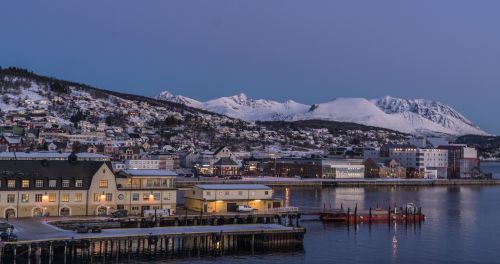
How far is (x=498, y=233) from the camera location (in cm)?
5394

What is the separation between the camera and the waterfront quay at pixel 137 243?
35.6 meters

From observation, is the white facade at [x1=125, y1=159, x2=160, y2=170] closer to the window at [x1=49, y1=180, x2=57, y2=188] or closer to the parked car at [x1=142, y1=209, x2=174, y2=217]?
the parked car at [x1=142, y1=209, x2=174, y2=217]

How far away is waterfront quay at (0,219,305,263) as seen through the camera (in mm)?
35562

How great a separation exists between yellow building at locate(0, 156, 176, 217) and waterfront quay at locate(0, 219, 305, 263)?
2.39 metres

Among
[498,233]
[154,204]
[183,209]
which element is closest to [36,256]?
[154,204]

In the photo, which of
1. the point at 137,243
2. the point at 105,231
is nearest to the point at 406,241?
the point at 137,243

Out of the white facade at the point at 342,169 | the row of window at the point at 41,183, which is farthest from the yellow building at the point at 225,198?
the white facade at the point at 342,169

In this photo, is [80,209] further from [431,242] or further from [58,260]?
[431,242]

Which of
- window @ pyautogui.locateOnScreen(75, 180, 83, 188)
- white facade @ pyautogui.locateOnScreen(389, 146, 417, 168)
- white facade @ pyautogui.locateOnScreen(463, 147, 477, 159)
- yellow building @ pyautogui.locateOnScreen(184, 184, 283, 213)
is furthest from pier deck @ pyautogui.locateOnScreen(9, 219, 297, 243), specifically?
white facade @ pyautogui.locateOnScreen(463, 147, 477, 159)

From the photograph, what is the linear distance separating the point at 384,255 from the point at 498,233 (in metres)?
15.9

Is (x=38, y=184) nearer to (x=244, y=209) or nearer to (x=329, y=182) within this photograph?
(x=244, y=209)

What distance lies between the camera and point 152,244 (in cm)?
4116

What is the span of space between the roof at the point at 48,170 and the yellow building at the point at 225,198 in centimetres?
736

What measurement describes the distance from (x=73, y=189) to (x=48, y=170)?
197 centimetres
